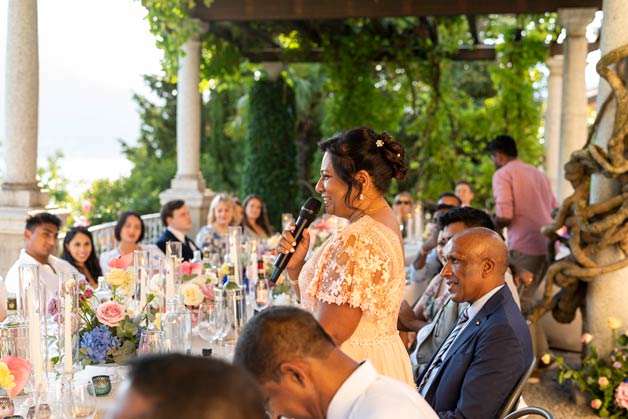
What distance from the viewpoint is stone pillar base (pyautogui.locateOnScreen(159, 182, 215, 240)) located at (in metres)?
9.59

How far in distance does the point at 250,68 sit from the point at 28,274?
10403mm

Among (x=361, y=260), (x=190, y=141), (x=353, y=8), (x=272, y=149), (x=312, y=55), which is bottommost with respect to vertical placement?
(x=361, y=260)

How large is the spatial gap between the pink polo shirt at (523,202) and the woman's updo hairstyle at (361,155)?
393 centimetres

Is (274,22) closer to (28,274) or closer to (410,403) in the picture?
(28,274)

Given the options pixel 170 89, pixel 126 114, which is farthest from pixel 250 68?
pixel 126 114

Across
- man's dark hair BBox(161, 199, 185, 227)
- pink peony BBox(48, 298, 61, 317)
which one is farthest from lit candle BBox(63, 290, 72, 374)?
man's dark hair BBox(161, 199, 185, 227)

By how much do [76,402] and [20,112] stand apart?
4.32m

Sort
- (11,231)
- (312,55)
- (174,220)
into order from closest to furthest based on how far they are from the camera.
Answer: (11,231)
(174,220)
(312,55)

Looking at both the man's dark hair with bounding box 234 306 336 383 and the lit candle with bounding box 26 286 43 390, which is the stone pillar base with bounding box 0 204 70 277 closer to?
the lit candle with bounding box 26 286 43 390

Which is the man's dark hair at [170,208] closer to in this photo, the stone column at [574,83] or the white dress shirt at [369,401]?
the stone column at [574,83]

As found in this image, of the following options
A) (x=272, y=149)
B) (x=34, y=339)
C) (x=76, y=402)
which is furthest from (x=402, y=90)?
(x=76, y=402)

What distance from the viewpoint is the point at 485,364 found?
2.66 m

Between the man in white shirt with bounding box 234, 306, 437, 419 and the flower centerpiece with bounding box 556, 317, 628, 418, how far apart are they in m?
3.38

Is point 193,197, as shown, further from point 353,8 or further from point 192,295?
point 192,295
